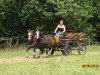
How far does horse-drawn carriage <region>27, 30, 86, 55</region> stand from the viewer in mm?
22891

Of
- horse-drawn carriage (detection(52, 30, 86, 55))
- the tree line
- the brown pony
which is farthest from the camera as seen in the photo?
the tree line

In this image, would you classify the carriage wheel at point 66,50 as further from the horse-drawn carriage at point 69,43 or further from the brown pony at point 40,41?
the brown pony at point 40,41

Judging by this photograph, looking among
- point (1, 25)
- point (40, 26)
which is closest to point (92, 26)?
point (40, 26)

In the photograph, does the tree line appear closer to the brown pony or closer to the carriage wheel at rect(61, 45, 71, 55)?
the carriage wheel at rect(61, 45, 71, 55)

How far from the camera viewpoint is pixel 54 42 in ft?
76.7

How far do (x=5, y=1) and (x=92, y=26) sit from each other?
28.8ft

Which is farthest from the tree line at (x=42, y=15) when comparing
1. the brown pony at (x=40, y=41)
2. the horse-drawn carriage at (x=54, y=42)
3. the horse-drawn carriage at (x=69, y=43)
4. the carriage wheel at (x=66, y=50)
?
the brown pony at (x=40, y=41)

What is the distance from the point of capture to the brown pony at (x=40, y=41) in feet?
74.9

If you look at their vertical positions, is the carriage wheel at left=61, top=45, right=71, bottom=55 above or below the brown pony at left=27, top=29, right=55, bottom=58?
below

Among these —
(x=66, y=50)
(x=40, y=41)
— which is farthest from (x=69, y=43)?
(x=40, y=41)

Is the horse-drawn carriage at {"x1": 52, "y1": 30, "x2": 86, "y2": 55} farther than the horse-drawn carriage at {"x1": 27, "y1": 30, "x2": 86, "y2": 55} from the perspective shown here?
Yes

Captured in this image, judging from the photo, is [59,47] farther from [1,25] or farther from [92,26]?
[92,26]

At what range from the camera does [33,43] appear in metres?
22.9

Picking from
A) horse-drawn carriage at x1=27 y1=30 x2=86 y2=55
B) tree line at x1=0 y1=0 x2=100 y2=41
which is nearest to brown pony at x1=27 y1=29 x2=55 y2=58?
horse-drawn carriage at x1=27 y1=30 x2=86 y2=55
